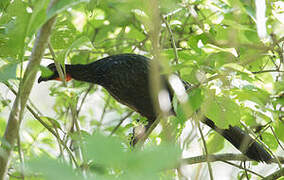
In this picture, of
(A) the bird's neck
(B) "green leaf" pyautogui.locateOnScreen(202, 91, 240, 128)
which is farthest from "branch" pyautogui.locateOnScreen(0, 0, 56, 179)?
(A) the bird's neck

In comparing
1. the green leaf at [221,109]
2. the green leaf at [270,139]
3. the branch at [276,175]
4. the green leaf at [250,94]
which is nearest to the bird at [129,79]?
the green leaf at [270,139]

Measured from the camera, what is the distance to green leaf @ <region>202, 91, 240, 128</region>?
52.9 inches

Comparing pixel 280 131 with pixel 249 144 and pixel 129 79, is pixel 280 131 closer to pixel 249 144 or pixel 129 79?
pixel 249 144

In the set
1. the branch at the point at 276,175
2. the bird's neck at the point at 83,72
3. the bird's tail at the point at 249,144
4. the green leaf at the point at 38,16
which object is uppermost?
the bird's neck at the point at 83,72

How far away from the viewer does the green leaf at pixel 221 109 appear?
1344 mm

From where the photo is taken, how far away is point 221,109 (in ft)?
4.65

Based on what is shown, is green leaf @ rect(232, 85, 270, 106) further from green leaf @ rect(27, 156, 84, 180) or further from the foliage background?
green leaf @ rect(27, 156, 84, 180)

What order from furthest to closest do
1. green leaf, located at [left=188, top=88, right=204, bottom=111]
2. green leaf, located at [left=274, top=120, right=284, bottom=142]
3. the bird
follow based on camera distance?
the bird
green leaf, located at [left=274, top=120, right=284, bottom=142]
green leaf, located at [left=188, top=88, right=204, bottom=111]

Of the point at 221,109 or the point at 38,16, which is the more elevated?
the point at 38,16

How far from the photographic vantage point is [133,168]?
1.47 feet

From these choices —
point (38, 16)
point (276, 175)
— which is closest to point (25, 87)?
point (38, 16)

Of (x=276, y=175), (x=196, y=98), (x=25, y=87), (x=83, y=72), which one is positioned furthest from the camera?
(x=83, y=72)

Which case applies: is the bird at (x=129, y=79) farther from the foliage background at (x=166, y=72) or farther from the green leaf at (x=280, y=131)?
the green leaf at (x=280, y=131)

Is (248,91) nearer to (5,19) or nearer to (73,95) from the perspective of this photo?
(73,95)
